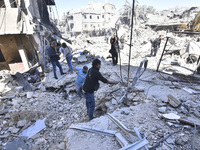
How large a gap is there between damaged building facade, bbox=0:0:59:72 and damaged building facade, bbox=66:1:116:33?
2697 cm

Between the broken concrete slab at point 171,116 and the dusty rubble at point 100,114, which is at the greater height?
the broken concrete slab at point 171,116

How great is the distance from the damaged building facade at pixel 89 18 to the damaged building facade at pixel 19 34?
27.0 m

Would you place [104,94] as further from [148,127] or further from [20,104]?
[20,104]

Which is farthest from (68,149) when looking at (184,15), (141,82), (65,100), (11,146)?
(184,15)

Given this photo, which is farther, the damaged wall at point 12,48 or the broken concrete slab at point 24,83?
the damaged wall at point 12,48

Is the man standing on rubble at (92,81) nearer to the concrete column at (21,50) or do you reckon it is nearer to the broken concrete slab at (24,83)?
the broken concrete slab at (24,83)

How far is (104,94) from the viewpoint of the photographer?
13.1 feet

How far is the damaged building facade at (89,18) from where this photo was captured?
33.4 metres

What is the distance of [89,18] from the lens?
3472 cm

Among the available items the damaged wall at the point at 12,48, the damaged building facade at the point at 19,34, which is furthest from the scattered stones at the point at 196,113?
the damaged wall at the point at 12,48

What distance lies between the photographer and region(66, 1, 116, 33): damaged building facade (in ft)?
109

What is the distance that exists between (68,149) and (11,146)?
1.55 meters

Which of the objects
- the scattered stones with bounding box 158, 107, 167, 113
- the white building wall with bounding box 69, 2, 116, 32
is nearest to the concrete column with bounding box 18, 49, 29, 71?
the scattered stones with bounding box 158, 107, 167, 113

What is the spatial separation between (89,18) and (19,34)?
31.7 meters
